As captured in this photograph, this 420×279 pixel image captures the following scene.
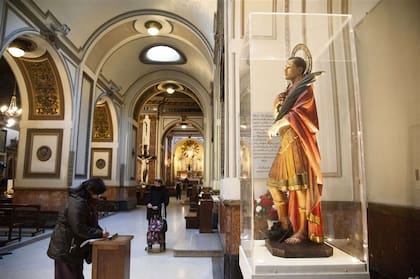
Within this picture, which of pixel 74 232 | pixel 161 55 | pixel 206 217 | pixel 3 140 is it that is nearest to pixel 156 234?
pixel 206 217

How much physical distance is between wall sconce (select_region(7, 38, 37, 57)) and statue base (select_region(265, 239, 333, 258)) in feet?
21.3

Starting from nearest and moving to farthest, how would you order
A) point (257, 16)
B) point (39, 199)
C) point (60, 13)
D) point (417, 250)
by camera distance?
1. point (417, 250)
2. point (257, 16)
3. point (60, 13)
4. point (39, 199)

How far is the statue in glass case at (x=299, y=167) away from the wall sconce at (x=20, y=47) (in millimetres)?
6101

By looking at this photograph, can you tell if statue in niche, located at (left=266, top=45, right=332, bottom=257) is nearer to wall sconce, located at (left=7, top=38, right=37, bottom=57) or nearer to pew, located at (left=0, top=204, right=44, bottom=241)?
pew, located at (left=0, top=204, right=44, bottom=241)

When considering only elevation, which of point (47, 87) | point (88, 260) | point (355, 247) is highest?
point (47, 87)

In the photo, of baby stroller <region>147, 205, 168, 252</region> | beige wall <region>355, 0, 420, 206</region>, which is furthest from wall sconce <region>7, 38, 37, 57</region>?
beige wall <region>355, 0, 420, 206</region>

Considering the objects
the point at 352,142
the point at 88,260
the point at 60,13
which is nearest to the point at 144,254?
the point at 88,260

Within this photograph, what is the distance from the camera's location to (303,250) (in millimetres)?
2055

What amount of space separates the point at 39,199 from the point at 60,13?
4263 mm

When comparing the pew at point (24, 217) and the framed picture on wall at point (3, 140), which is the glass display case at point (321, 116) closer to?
the pew at point (24, 217)

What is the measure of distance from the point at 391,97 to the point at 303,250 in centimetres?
152

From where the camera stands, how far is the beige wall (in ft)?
7.45

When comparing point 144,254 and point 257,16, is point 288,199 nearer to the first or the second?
point 257,16

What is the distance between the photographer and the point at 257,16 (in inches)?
102
